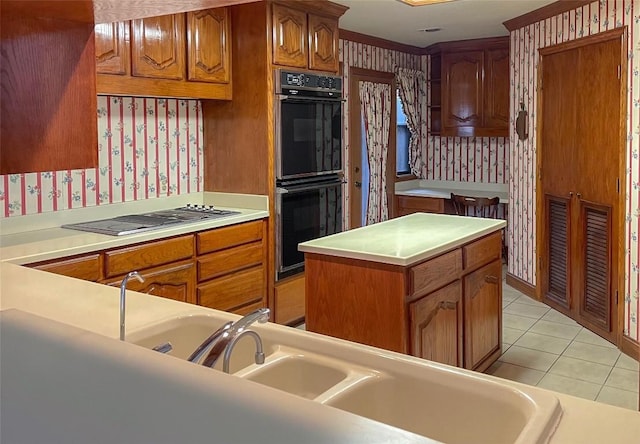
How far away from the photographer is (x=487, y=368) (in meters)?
3.70

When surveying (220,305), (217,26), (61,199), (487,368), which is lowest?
Result: (487,368)

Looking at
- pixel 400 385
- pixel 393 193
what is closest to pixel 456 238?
pixel 400 385

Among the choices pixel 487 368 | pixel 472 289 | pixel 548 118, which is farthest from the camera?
pixel 548 118

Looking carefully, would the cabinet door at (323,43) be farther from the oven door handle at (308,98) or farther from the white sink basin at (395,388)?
the white sink basin at (395,388)

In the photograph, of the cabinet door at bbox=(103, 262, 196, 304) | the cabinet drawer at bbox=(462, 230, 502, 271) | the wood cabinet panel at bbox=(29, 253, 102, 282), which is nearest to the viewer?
the wood cabinet panel at bbox=(29, 253, 102, 282)

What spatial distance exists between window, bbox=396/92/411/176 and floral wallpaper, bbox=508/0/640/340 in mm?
1686

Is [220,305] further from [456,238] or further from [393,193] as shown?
[393,193]

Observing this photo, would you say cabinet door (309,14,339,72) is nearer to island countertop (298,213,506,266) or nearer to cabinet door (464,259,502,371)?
island countertop (298,213,506,266)

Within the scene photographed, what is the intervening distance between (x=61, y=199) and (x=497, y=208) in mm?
4720

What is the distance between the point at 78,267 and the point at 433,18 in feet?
12.5

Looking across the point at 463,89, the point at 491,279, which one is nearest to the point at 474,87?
the point at 463,89

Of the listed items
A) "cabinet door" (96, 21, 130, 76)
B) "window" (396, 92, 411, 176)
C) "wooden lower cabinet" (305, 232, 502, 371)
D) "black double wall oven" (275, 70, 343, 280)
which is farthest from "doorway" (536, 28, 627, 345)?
"cabinet door" (96, 21, 130, 76)

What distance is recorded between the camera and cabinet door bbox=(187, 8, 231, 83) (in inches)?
161

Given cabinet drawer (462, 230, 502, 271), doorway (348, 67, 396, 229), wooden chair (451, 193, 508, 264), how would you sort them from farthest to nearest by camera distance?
doorway (348, 67, 396, 229) < wooden chair (451, 193, 508, 264) < cabinet drawer (462, 230, 502, 271)
